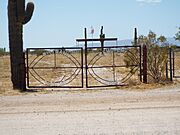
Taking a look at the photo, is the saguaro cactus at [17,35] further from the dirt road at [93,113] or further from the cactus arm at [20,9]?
the dirt road at [93,113]

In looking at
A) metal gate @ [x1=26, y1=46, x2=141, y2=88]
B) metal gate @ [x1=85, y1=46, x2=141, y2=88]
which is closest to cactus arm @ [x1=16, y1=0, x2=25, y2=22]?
metal gate @ [x1=26, y1=46, x2=141, y2=88]

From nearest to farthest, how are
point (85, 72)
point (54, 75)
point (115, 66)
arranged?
point (115, 66), point (85, 72), point (54, 75)

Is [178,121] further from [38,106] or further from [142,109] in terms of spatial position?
[38,106]

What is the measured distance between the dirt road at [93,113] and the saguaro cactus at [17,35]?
2294 mm

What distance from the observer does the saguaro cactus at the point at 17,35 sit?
60.0 ft

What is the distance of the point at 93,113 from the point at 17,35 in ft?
26.9

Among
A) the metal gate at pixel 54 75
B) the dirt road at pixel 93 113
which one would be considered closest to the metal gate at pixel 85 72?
the metal gate at pixel 54 75

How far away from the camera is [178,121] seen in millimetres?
9836

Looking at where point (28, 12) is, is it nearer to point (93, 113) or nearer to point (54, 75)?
point (93, 113)

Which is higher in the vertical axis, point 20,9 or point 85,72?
point 20,9

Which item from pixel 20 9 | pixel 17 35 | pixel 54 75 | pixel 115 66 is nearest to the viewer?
pixel 20 9

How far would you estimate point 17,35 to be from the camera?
725 inches

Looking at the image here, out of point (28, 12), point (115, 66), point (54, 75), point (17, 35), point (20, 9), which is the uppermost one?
point (20, 9)

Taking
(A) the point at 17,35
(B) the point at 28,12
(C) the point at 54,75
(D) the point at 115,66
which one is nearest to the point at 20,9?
(B) the point at 28,12
